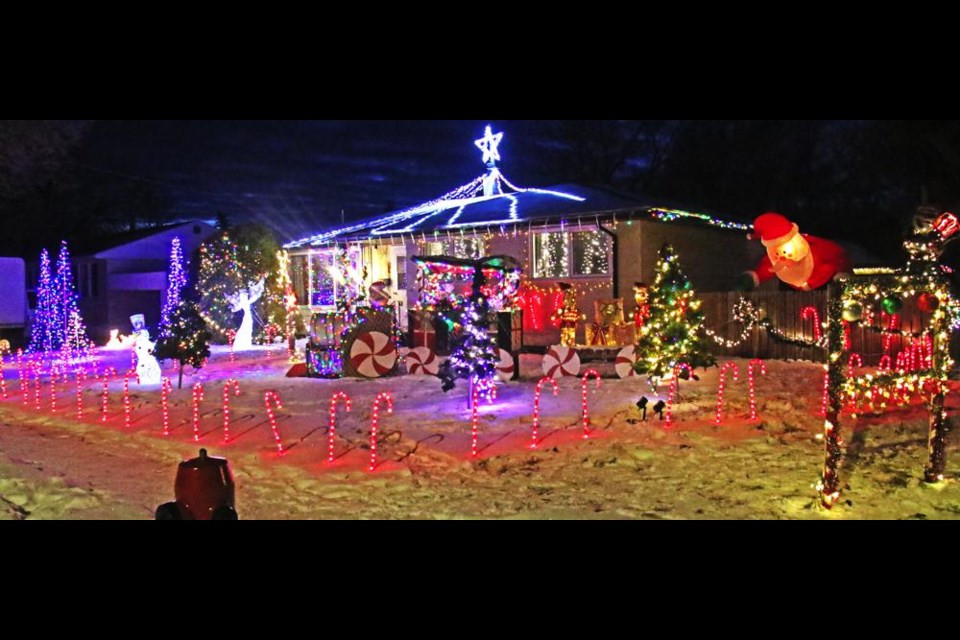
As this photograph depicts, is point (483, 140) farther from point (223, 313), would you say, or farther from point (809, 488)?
point (809, 488)

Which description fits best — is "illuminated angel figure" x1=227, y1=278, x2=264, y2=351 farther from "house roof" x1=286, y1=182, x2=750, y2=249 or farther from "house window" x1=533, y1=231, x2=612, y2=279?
"house window" x1=533, y1=231, x2=612, y2=279

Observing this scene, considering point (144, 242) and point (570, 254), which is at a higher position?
point (144, 242)

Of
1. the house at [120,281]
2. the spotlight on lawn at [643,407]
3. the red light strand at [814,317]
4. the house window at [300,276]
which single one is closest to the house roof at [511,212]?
the house window at [300,276]

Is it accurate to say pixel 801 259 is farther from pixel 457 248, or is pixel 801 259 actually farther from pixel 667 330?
pixel 457 248

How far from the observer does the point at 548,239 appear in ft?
69.1

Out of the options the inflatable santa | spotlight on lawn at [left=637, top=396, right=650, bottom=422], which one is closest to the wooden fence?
the inflatable santa

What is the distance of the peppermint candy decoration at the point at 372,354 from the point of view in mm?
15992

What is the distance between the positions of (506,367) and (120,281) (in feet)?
78.2

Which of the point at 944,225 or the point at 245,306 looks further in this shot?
the point at 245,306

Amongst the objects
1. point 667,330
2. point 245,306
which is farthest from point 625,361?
point 245,306

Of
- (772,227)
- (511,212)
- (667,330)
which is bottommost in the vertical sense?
(667,330)

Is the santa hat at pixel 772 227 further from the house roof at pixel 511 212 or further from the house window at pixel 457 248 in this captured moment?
the house window at pixel 457 248

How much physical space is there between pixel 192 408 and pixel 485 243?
35.7 ft

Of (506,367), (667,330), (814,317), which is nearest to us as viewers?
(667,330)
